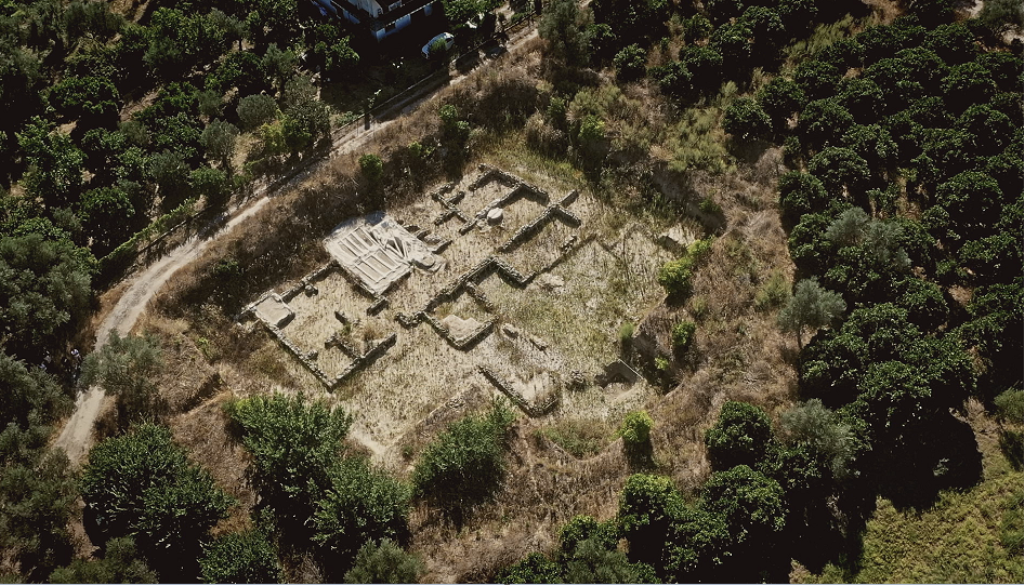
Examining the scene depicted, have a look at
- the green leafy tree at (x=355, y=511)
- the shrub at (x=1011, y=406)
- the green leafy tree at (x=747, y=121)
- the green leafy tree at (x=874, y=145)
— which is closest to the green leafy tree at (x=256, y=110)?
the green leafy tree at (x=355, y=511)

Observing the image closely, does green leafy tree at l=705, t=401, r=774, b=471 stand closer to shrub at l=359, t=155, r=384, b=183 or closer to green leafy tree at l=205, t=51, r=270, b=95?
shrub at l=359, t=155, r=384, b=183

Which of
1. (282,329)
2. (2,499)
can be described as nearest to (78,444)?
(2,499)

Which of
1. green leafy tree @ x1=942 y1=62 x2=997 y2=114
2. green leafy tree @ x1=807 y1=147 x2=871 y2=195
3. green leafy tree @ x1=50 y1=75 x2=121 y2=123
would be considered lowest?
green leafy tree @ x1=807 y1=147 x2=871 y2=195

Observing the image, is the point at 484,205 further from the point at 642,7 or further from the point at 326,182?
the point at 642,7

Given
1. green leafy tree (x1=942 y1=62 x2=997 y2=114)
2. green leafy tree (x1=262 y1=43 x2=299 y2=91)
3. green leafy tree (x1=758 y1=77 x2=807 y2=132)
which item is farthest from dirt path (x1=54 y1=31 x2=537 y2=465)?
green leafy tree (x1=942 y1=62 x2=997 y2=114)

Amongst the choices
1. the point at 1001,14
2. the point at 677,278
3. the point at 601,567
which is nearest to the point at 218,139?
the point at 677,278

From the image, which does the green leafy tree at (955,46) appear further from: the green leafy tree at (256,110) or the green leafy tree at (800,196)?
the green leafy tree at (256,110)

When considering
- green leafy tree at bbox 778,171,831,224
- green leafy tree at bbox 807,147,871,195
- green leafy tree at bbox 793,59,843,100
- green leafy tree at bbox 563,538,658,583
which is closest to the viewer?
green leafy tree at bbox 563,538,658,583

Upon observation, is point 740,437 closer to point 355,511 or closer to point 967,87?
point 355,511
